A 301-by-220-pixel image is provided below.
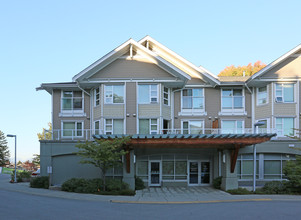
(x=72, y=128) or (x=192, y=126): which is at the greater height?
(x=192, y=126)

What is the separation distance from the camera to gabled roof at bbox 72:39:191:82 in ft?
80.4

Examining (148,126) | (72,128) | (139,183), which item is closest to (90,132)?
(72,128)

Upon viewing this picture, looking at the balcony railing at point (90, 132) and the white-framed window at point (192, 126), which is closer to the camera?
the balcony railing at point (90, 132)

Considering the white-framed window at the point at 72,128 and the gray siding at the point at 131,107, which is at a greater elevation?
the gray siding at the point at 131,107

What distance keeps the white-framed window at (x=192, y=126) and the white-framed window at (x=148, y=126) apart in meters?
3.05

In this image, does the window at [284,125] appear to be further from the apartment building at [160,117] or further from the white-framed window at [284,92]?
the white-framed window at [284,92]

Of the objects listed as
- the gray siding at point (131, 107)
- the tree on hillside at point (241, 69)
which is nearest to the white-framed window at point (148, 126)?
the gray siding at point (131, 107)

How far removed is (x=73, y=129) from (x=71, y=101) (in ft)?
8.23

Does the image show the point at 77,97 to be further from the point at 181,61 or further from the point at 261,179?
the point at 261,179

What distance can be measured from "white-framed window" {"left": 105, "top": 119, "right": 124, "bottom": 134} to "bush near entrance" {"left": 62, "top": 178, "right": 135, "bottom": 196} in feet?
17.2

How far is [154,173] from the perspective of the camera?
25.5m

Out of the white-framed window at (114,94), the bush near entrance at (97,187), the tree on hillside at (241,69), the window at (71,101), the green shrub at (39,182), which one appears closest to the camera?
the bush near entrance at (97,187)

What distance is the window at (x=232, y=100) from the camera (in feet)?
89.4

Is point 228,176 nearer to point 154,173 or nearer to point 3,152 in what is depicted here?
point 154,173
